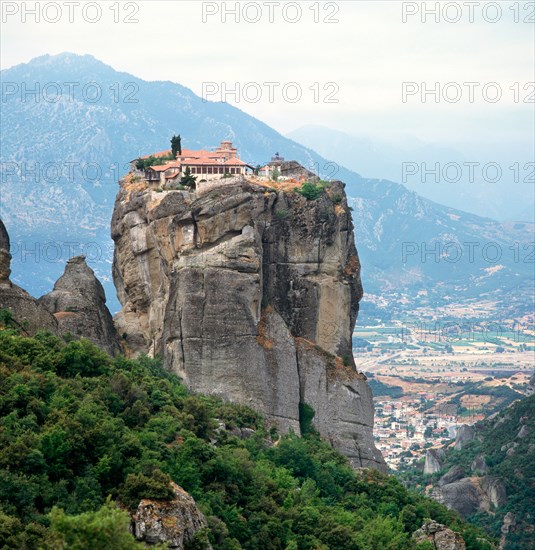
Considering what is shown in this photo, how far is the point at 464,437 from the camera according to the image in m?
131

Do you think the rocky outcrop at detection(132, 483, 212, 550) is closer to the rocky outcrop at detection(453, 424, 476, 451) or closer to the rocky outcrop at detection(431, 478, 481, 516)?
the rocky outcrop at detection(431, 478, 481, 516)

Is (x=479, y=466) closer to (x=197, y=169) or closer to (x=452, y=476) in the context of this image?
(x=452, y=476)

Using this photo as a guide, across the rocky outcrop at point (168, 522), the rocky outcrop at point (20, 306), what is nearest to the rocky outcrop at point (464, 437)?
the rocky outcrop at point (20, 306)

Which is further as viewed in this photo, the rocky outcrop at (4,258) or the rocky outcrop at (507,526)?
the rocky outcrop at (507,526)

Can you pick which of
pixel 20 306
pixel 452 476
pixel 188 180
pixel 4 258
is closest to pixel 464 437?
pixel 452 476

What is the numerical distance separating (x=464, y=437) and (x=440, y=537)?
72199 mm

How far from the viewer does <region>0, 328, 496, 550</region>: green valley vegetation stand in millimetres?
40594

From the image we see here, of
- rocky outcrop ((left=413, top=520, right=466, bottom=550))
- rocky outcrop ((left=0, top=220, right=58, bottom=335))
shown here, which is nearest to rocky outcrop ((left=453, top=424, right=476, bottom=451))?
rocky outcrop ((left=413, top=520, right=466, bottom=550))

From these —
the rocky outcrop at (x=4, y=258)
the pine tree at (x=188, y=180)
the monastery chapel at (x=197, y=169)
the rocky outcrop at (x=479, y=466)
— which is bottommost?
the rocky outcrop at (x=479, y=466)

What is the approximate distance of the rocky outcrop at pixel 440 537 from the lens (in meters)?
58.9

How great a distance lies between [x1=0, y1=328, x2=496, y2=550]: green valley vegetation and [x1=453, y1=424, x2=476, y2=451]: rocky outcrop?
61839 millimetres

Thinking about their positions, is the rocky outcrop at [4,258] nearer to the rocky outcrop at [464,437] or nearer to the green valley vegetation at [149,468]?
the green valley vegetation at [149,468]

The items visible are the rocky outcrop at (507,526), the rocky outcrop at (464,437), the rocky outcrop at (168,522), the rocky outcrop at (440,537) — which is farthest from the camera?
the rocky outcrop at (464,437)

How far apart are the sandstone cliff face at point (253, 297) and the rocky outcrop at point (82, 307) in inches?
91.3
